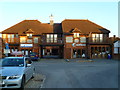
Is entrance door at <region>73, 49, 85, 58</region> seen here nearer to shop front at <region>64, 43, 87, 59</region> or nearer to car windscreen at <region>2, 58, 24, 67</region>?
shop front at <region>64, 43, 87, 59</region>

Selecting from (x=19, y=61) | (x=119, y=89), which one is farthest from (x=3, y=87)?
(x=119, y=89)

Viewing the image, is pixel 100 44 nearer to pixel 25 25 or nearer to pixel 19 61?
pixel 25 25

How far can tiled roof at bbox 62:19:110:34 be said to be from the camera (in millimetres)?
35156

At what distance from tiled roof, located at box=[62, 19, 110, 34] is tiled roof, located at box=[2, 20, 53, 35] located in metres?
3.56

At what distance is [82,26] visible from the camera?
37.0m

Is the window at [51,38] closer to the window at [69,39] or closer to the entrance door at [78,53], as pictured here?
the window at [69,39]

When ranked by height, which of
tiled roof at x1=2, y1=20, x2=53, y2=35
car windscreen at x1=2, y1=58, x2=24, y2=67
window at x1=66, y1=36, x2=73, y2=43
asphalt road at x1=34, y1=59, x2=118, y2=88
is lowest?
asphalt road at x1=34, y1=59, x2=118, y2=88

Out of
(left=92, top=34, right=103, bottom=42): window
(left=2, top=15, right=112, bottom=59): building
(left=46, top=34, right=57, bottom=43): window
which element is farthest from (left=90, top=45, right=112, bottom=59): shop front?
(left=46, top=34, right=57, bottom=43): window

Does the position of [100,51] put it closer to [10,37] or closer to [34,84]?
[10,37]

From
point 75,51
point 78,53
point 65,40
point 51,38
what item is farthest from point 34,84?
point 51,38

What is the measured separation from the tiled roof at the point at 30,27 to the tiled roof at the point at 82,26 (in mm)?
3558

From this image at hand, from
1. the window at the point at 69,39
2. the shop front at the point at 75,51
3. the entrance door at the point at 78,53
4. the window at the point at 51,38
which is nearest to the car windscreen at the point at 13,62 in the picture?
the shop front at the point at 75,51

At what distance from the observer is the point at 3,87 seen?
23.6 ft

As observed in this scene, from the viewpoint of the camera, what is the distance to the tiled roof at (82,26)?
35156mm
